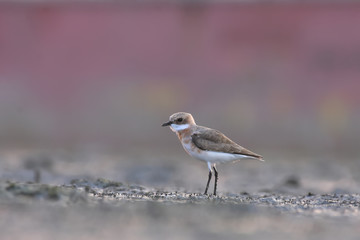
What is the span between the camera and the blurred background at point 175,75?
15430 millimetres

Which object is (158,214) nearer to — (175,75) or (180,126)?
→ (180,126)

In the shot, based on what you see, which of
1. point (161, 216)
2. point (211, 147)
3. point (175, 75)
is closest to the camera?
point (161, 216)

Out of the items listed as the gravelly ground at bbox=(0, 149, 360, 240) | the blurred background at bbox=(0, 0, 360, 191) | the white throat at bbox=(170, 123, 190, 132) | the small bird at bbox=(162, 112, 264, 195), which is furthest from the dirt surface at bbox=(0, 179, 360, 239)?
the blurred background at bbox=(0, 0, 360, 191)

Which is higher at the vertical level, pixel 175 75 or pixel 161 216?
pixel 175 75

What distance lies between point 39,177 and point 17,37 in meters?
6.57

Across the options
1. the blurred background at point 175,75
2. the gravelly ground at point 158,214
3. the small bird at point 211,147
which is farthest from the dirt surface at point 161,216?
the blurred background at point 175,75

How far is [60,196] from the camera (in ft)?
22.1

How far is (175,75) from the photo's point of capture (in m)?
15.8

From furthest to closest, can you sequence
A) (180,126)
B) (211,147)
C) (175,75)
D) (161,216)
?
(175,75), (180,126), (211,147), (161,216)

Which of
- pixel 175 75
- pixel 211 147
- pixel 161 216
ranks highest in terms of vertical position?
pixel 175 75

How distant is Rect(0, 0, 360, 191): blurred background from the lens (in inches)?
607

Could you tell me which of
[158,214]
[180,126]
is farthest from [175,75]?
[158,214]

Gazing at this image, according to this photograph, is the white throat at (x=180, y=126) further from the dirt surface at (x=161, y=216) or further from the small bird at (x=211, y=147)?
the dirt surface at (x=161, y=216)

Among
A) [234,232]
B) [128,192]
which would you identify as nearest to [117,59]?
[128,192]
